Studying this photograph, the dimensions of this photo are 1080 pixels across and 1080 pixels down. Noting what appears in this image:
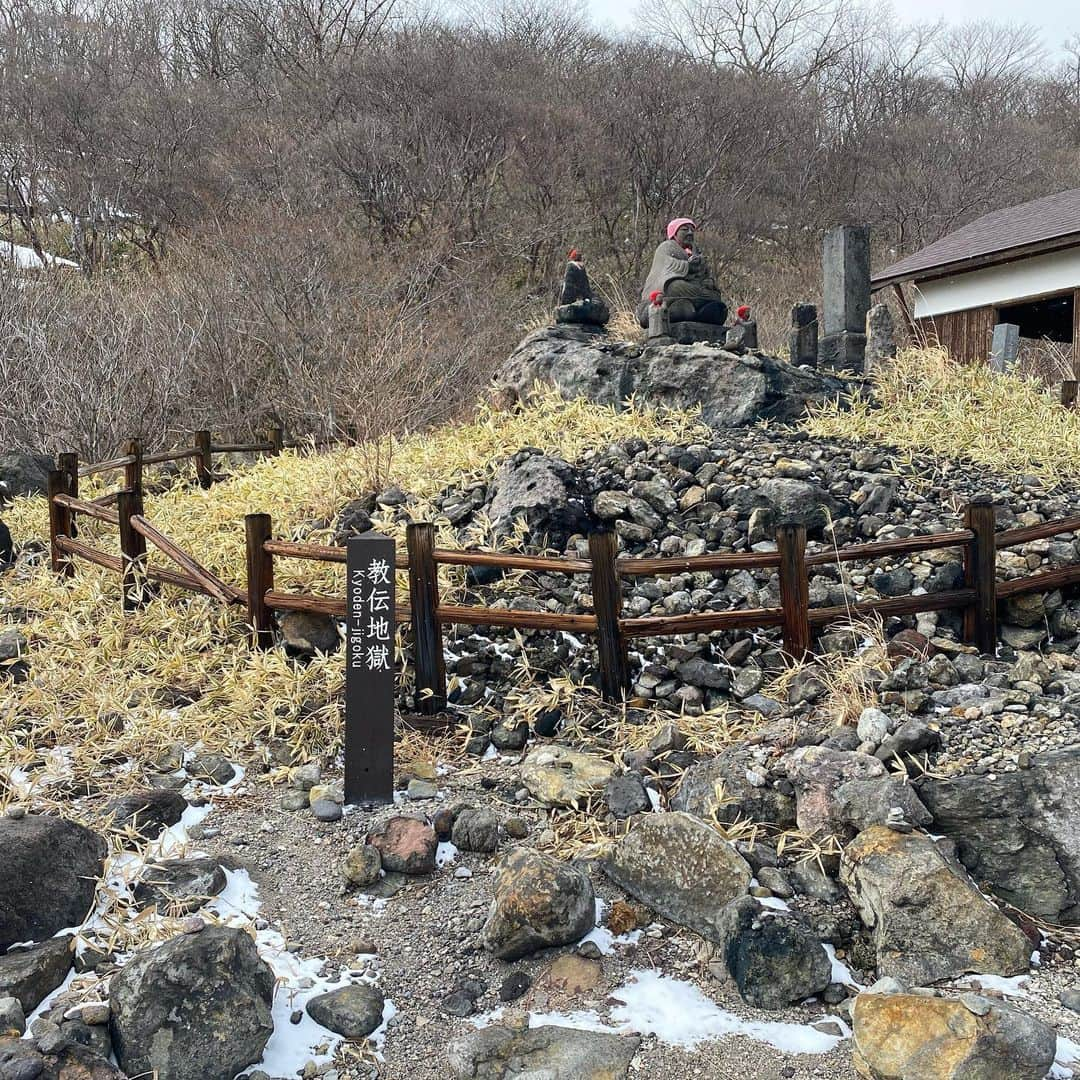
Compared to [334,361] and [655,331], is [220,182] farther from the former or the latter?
[655,331]

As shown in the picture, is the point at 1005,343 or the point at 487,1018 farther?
the point at 1005,343

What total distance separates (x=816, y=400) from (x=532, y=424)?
2718 mm

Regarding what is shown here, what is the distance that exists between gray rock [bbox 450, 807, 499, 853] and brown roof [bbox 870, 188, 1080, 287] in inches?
530

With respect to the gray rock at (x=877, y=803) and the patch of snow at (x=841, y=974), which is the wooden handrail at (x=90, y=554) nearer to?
the gray rock at (x=877, y=803)

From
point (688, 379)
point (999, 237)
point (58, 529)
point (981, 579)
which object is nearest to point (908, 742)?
point (981, 579)

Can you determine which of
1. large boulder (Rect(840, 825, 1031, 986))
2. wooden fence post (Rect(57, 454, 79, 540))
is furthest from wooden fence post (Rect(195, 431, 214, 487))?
large boulder (Rect(840, 825, 1031, 986))

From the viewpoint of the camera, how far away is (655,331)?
946 cm

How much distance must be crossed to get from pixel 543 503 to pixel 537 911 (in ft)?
11.6

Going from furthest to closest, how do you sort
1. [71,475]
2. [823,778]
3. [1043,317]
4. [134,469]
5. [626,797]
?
1. [1043,317]
2. [134,469]
3. [71,475]
4. [626,797]
5. [823,778]

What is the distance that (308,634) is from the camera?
546cm

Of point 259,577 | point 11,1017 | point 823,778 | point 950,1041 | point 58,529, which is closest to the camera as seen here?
point 950,1041

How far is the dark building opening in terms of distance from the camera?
49.1ft

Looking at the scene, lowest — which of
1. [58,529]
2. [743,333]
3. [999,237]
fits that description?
[58,529]

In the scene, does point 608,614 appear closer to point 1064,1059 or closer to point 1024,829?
point 1024,829
